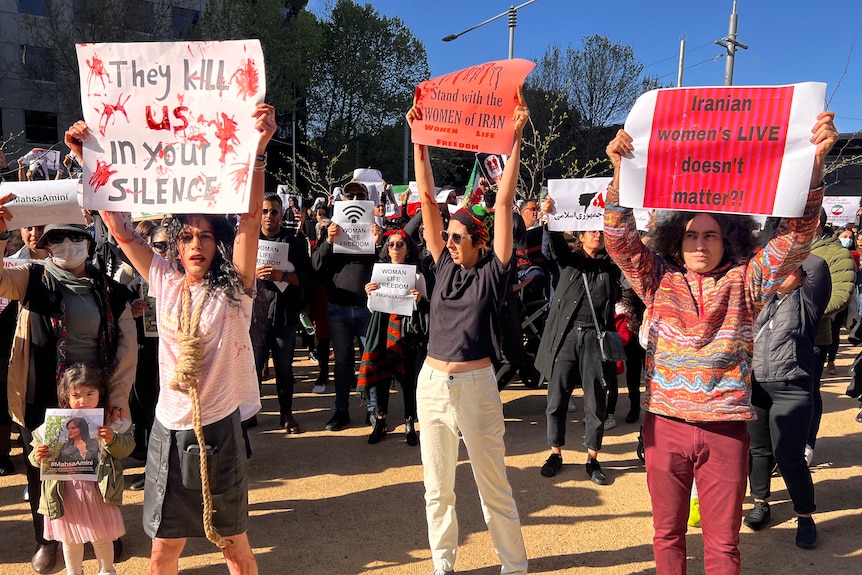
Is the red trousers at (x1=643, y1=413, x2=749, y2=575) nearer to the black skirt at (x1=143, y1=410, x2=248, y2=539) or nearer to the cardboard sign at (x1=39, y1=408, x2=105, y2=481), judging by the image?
the black skirt at (x1=143, y1=410, x2=248, y2=539)

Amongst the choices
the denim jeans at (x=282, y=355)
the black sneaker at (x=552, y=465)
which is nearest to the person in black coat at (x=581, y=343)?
the black sneaker at (x=552, y=465)

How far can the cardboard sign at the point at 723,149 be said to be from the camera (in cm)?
247

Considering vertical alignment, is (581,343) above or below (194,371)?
below

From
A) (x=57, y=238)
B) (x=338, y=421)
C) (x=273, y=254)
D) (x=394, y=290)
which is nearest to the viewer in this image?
(x=57, y=238)

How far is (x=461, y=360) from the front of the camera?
→ 124 inches

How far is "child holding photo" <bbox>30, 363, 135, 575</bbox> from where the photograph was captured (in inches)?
123

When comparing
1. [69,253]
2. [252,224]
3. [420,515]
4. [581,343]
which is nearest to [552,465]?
[581,343]

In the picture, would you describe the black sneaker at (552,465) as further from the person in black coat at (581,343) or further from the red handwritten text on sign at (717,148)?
the red handwritten text on sign at (717,148)

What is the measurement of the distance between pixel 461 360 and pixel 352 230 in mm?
3206

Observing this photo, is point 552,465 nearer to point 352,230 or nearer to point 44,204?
point 352,230

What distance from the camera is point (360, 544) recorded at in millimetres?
3869

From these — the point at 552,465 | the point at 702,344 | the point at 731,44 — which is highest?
the point at 731,44

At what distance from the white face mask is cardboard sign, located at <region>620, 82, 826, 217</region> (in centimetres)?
300

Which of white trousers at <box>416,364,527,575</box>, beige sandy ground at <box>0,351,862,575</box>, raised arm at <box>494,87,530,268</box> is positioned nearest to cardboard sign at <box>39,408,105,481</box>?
beige sandy ground at <box>0,351,862,575</box>
